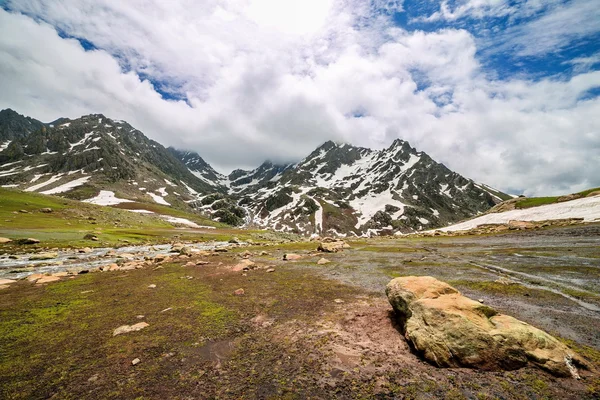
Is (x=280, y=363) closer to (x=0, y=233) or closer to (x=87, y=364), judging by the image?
(x=87, y=364)

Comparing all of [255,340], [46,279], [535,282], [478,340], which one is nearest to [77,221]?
[46,279]

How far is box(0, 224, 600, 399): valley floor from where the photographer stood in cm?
799

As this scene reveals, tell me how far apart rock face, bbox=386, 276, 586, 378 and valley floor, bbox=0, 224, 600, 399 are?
36 cm

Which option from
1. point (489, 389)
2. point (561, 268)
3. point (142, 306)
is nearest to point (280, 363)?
point (489, 389)

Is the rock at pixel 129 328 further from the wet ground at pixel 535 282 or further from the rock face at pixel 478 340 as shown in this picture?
the wet ground at pixel 535 282

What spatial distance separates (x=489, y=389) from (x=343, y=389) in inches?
168

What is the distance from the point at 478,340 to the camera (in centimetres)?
896

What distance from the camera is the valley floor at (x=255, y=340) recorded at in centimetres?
799

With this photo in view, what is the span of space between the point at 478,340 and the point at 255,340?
8727mm

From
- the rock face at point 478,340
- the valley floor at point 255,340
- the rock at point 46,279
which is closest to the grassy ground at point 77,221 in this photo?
the rock at point 46,279

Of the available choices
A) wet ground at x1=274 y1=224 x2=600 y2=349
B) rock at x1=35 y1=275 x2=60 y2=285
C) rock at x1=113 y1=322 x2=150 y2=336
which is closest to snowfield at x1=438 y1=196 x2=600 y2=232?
wet ground at x1=274 y1=224 x2=600 y2=349

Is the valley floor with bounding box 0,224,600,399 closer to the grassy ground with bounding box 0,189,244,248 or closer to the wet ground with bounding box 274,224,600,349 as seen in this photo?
the wet ground with bounding box 274,224,600,349

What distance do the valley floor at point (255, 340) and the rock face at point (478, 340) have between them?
359mm

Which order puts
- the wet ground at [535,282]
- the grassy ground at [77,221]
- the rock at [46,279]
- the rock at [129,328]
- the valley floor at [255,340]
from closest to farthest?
the valley floor at [255,340] < the rock at [129,328] < the wet ground at [535,282] < the rock at [46,279] < the grassy ground at [77,221]
